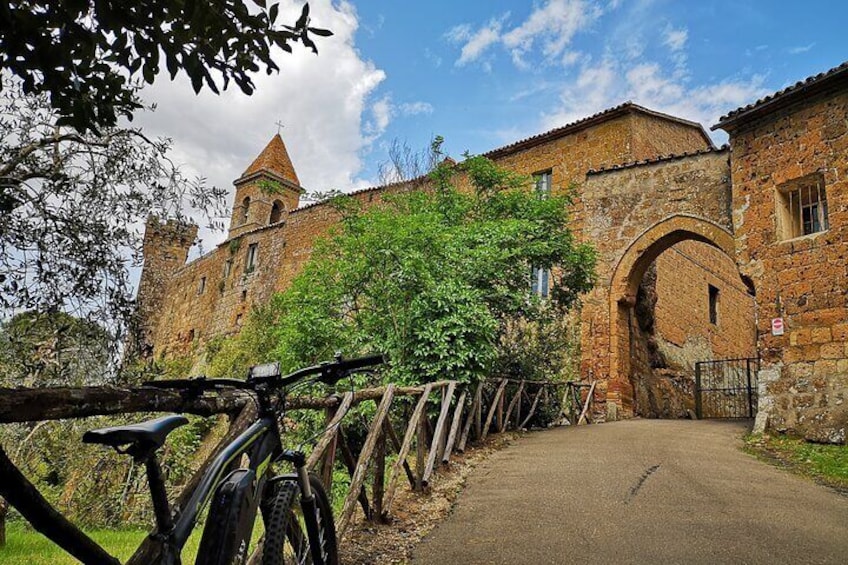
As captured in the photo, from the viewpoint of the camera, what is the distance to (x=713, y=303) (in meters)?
18.9

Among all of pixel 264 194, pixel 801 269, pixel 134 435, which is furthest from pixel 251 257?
pixel 134 435

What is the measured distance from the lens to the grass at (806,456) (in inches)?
254

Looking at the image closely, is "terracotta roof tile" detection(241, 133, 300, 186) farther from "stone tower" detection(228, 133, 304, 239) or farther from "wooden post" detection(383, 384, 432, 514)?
"wooden post" detection(383, 384, 432, 514)

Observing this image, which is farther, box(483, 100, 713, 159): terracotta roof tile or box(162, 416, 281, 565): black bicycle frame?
box(483, 100, 713, 159): terracotta roof tile

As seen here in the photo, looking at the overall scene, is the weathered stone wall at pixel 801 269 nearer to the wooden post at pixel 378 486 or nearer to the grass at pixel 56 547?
the wooden post at pixel 378 486

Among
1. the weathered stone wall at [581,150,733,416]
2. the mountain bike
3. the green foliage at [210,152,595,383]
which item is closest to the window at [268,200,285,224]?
the weathered stone wall at [581,150,733,416]

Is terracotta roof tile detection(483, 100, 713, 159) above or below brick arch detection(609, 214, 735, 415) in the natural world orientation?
above

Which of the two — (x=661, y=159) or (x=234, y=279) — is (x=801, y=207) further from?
(x=234, y=279)

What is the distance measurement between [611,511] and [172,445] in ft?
21.3

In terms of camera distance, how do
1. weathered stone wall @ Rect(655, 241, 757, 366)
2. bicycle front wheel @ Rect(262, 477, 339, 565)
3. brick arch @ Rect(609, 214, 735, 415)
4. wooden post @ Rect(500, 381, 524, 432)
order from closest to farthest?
1. bicycle front wheel @ Rect(262, 477, 339, 565)
2. wooden post @ Rect(500, 381, 524, 432)
3. brick arch @ Rect(609, 214, 735, 415)
4. weathered stone wall @ Rect(655, 241, 757, 366)

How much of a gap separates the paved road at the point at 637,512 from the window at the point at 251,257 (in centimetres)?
2004

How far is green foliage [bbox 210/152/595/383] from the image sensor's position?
779 centimetres

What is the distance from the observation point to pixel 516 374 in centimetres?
1037

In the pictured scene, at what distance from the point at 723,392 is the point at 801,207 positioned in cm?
697
